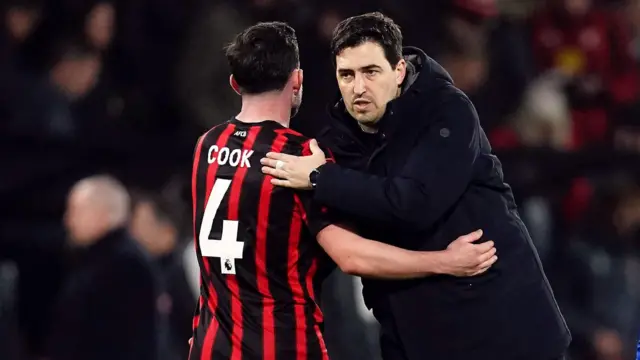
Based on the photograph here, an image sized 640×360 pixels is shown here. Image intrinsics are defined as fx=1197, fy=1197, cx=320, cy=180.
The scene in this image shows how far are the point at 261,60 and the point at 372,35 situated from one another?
414mm

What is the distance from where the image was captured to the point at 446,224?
4.27 m

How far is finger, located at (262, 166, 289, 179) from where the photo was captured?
4.07 meters

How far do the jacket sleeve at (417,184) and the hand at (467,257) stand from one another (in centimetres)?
14

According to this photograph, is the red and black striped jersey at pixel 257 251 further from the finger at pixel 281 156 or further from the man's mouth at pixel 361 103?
the man's mouth at pixel 361 103

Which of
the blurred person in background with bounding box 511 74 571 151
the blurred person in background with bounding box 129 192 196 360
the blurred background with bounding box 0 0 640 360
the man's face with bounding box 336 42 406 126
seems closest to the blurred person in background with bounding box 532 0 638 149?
the blurred background with bounding box 0 0 640 360

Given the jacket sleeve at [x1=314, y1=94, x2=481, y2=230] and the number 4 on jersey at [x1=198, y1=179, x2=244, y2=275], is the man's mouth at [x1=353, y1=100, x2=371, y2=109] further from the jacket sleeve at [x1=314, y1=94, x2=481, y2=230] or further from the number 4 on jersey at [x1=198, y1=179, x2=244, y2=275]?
the number 4 on jersey at [x1=198, y1=179, x2=244, y2=275]

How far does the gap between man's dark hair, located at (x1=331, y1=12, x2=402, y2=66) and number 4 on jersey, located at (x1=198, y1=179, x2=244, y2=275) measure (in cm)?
66

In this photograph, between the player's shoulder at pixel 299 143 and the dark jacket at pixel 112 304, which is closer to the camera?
the player's shoulder at pixel 299 143

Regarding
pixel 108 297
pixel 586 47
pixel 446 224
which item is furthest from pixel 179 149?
pixel 586 47

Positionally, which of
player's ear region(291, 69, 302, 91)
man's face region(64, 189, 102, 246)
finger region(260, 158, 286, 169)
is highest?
player's ear region(291, 69, 302, 91)

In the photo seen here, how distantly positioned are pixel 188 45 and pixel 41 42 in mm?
910

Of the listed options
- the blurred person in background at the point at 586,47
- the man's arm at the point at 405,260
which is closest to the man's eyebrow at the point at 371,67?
the man's arm at the point at 405,260

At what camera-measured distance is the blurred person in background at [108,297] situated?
5805 mm

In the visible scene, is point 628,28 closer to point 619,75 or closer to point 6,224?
point 619,75
